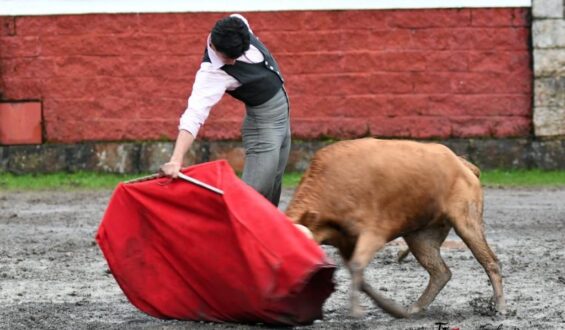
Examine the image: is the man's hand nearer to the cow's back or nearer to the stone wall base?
the cow's back

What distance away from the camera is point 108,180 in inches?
627

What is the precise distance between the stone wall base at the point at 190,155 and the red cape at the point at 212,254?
28.0 feet

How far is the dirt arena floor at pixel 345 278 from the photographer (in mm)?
7707

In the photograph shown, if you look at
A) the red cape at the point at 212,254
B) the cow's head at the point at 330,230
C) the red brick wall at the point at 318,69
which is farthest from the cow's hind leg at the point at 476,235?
the red brick wall at the point at 318,69

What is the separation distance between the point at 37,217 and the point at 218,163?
615 centimetres

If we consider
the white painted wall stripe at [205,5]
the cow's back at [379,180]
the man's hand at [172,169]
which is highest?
the white painted wall stripe at [205,5]

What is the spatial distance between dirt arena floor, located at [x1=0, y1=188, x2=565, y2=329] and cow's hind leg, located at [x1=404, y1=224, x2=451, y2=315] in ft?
0.37

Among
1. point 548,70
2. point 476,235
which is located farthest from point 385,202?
point 548,70

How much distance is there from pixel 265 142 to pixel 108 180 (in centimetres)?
824

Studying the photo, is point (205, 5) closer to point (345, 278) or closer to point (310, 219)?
point (345, 278)

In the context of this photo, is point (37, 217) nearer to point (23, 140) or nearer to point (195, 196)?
point (23, 140)

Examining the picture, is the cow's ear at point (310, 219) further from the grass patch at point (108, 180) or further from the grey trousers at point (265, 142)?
the grass patch at point (108, 180)

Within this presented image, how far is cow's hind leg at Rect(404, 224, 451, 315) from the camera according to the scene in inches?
320

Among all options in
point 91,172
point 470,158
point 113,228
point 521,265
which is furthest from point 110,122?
point 113,228
